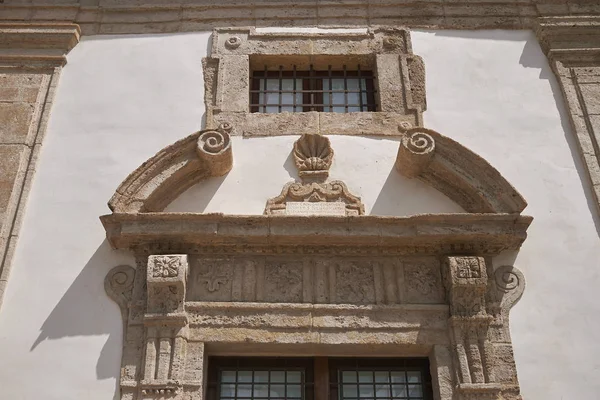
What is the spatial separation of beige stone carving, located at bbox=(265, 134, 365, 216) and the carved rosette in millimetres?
467

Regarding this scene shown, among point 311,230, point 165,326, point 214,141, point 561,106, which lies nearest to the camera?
point 165,326

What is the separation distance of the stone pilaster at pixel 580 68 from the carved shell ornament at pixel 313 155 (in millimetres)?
2034

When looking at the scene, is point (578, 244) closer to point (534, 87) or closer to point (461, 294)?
point (461, 294)

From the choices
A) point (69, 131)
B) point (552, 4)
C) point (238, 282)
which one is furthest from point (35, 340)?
point (552, 4)

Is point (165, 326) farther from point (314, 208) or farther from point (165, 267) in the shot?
point (314, 208)

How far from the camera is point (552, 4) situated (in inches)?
269

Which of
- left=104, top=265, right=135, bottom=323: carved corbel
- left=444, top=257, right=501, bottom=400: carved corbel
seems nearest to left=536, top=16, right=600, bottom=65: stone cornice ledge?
left=444, top=257, right=501, bottom=400: carved corbel

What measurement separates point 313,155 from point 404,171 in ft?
2.37

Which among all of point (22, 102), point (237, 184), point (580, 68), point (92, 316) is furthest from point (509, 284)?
point (22, 102)

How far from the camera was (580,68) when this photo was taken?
21.0 feet

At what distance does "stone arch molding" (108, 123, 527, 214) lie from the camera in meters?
A: 5.44

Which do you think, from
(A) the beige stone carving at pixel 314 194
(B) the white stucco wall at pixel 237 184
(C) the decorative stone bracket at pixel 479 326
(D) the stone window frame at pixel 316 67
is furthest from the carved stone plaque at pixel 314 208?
(C) the decorative stone bracket at pixel 479 326

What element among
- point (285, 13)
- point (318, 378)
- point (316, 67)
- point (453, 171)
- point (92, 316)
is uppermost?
point (285, 13)

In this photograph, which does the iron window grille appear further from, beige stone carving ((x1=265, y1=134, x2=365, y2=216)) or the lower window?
the lower window
